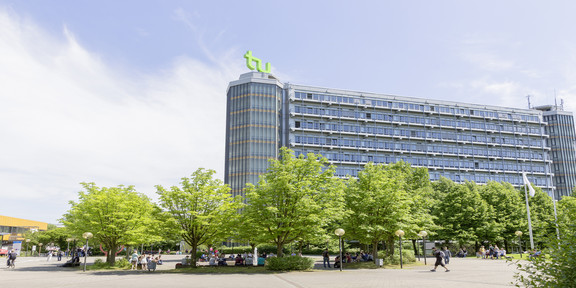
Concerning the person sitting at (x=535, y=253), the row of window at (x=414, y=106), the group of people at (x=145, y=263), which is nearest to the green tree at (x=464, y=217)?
the group of people at (x=145, y=263)

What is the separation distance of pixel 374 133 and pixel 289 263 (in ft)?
250

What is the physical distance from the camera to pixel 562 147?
114375 millimetres

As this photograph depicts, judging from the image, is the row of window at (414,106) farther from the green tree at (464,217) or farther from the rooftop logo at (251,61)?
the green tree at (464,217)

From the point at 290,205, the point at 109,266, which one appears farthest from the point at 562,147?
the point at 109,266

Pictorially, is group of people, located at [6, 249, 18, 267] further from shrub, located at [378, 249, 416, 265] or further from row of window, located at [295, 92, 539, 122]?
row of window, located at [295, 92, 539, 122]

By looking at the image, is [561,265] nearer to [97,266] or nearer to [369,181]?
[369,181]

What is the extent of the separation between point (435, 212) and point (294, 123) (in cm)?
4686

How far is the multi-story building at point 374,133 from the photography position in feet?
317

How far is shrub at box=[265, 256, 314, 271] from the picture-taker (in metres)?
29.4

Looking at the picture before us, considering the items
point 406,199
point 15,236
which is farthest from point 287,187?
point 15,236

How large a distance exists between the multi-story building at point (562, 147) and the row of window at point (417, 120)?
5619mm

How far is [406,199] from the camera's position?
37.5 m

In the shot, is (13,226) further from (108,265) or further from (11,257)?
(108,265)

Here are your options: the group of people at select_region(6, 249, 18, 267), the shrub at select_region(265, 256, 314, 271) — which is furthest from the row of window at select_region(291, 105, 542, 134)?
the group of people at select_region(6, 249, 18, 267)
